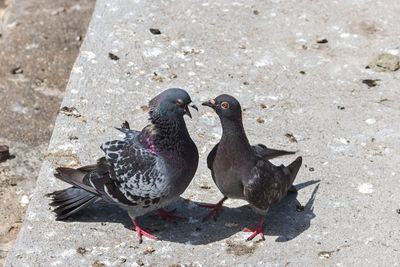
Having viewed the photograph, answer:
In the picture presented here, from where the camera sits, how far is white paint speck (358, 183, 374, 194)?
5.49m

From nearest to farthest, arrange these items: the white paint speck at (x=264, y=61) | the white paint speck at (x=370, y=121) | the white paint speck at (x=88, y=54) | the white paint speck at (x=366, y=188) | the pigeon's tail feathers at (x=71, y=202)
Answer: the pigeon's tail feathers at (x=71, y=202), the white paint speck at (x=366, y=188), the white paint speck at (x=370, y=121), the white paint speck at (x=88, y=54), the white paint speck at (x=264, y=61)

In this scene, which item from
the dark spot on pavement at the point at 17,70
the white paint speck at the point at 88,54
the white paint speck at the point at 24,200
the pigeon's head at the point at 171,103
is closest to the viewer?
the pigeon's head at the point at 171,103

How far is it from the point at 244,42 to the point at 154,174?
10.8ft

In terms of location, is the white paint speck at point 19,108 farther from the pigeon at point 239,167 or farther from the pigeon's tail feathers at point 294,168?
the pigeon's tail feathers at point 294,168

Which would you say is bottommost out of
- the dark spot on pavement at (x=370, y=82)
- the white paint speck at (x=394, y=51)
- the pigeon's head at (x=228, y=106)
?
the dark spot on pavement at (x=370, y=82)

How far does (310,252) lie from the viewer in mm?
4859

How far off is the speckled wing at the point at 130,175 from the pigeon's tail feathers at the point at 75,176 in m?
0.06

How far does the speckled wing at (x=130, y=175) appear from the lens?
4.79 meters

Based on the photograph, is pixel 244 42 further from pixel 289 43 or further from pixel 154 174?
pixel 154 174

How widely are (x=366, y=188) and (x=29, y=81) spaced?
16.7 ft

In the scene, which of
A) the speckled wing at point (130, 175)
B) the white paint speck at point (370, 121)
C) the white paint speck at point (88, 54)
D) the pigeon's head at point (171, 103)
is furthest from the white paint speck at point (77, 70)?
the white paint speck at point (370, 121)

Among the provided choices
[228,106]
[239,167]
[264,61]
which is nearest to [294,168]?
[239,167]

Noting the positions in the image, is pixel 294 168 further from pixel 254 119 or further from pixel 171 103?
pixel 171 103

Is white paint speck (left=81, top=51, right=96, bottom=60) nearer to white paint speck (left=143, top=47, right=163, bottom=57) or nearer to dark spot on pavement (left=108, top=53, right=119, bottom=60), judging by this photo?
dark spot on pavement (left=108, top=53, right=119, bottom=60)
